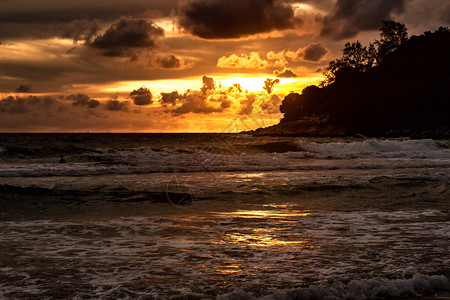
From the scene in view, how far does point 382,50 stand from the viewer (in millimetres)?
116250

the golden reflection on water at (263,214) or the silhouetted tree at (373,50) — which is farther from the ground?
the silhouetted tree at (373,50)

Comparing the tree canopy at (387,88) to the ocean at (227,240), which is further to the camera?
the tree canopy at (387,88)

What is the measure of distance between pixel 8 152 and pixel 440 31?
108074 mm

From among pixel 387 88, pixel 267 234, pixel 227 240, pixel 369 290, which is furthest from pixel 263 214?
pixel 387 88

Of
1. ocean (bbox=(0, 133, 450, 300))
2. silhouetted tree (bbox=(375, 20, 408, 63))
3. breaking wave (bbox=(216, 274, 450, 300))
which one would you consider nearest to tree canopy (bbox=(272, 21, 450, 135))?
silhouetted tree (bbox=(375, 20, 408, 63))

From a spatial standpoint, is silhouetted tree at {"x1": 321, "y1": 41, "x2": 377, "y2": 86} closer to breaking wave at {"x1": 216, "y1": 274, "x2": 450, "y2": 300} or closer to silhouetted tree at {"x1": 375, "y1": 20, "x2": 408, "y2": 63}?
silhouetted tree at {"x1": 375, "y1": 20, "x2": 408, "y2": 63}

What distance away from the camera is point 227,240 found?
321 inches

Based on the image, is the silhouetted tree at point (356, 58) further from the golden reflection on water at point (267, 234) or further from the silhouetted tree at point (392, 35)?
the golden reflection on water at point (267, 234)

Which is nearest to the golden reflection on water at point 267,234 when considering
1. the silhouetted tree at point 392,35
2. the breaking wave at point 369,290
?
the breaking wave at point 369,290

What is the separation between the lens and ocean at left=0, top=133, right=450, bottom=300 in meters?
5.65

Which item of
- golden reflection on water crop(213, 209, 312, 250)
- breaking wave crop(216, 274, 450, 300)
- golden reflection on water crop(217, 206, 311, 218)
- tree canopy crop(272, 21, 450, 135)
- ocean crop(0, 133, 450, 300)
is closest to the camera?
breaking wave crop(216, 274, 450, 300)

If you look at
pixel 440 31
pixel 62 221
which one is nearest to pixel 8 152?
pixel 62 221

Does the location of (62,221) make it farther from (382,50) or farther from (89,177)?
(382,50)

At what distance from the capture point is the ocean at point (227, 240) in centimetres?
565
